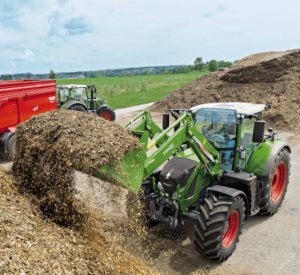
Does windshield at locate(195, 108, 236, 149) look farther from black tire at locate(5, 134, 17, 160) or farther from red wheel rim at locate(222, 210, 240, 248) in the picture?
black tire at locate(5, 134, 17, 160)

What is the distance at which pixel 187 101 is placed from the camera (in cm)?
2117

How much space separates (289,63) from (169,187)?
15687 mm

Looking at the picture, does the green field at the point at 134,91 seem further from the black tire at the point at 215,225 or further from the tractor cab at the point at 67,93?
the black tire at the point at 215,225

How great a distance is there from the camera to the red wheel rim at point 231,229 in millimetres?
6111

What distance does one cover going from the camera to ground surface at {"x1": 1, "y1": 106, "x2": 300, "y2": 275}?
586 cm

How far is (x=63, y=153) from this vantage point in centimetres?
483

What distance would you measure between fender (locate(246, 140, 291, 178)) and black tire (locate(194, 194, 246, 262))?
1255 mm

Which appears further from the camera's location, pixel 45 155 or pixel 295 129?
pixel 295 129

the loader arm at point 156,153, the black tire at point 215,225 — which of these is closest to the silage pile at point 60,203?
the loader arm at point 156,153

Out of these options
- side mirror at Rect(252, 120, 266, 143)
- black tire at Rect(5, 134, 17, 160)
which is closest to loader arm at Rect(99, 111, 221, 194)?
side mirror at Rect(252, 120, 266, 143)

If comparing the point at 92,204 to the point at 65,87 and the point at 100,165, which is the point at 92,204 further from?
the point at 65,87

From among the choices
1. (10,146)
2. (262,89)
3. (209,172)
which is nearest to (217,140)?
(209,172)

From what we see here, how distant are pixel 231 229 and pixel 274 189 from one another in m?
2.26

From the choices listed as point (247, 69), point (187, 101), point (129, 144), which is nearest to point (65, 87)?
point (187, 101)
